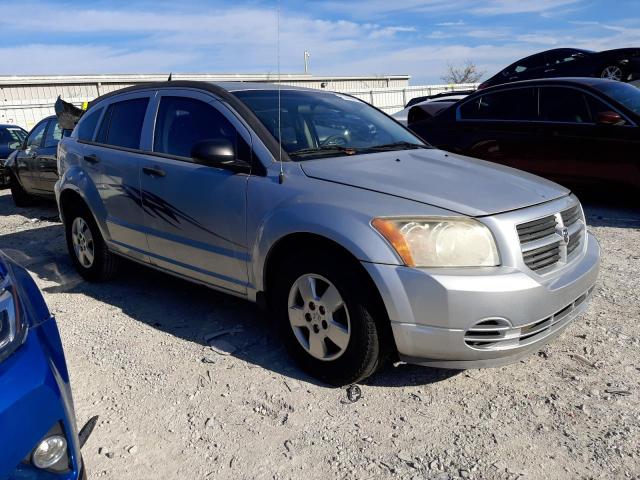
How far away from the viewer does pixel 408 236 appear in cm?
263

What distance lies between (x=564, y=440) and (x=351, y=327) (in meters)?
1.10

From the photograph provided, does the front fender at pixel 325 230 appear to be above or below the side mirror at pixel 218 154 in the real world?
below

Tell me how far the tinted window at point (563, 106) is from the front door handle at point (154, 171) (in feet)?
16.1

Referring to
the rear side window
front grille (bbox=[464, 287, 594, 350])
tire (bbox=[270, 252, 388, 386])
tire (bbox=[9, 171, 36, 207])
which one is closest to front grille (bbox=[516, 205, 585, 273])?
front grille (bbox=[464, 287, 594, 350])

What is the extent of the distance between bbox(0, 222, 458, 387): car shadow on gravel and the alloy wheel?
24cm

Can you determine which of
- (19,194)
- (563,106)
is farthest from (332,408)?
(19,194)

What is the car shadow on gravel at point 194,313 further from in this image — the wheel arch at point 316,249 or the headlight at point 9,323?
the headlight at point 9,323

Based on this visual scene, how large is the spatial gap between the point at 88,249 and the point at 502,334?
12.3 feet

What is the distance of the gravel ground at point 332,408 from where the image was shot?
96.0 inches

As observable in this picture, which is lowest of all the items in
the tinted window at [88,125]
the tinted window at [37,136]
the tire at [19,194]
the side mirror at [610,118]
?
the tire at [19,194]

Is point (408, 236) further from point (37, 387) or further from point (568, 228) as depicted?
point (37, 387)

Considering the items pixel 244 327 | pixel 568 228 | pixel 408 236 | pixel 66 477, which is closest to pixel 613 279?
pixel 568 228

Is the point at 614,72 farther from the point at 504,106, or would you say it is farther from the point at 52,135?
the point at 52,135

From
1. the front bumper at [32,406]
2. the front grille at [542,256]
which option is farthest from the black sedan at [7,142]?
the front grille at [542,256]
